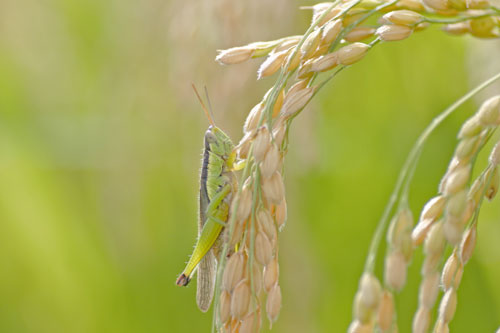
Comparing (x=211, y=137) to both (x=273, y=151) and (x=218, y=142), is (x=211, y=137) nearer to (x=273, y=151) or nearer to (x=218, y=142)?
(x=218, y=142)

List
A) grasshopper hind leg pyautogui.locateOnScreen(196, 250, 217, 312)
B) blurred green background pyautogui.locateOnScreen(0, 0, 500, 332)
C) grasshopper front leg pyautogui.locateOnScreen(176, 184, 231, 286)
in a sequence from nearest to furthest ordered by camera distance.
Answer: grasshopper front leg pyautogui.locateOnScreen(176, 184, 231, 286), grasshopper hind leg pyautogui.locateOnScreen(196, 250, 217, 312), blurred green background pyautogui.locateOnScreen(0, 0, 500, 332)

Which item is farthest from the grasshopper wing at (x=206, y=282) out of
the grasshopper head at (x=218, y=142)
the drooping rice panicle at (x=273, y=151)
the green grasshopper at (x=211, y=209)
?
the drooping rice panicle at (x=273, y=151)

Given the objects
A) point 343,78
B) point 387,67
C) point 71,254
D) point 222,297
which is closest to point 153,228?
point 71,254

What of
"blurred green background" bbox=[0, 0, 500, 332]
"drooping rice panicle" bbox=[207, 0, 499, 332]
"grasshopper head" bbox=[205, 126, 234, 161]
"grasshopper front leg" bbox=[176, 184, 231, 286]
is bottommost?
"blurred green background" bbox=[0, 0, 500, 332]

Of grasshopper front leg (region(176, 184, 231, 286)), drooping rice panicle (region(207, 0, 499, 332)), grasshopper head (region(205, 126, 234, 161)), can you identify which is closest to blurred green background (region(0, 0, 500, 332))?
grasshopper head (region(205, 126, 234, 161))

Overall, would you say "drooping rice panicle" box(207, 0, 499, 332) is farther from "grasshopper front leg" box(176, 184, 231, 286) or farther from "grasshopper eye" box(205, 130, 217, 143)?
"grasshopper eye" box(205, 130, 217, 143)

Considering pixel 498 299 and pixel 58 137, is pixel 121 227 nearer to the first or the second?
pixel 58 137

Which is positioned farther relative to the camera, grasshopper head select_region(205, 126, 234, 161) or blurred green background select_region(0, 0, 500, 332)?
blurred green background select_region(0, 0, 500, 332)
